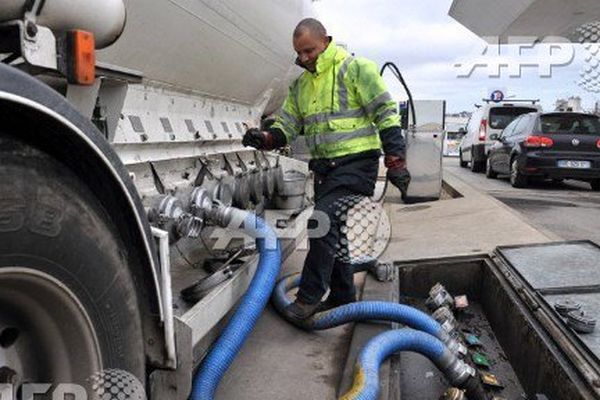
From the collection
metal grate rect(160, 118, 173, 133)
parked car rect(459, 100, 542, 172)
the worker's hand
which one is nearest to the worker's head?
the worker's hand

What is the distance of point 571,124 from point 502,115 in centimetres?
470

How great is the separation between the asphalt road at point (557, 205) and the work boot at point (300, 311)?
3.25 meters

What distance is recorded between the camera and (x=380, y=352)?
2611 millimetres

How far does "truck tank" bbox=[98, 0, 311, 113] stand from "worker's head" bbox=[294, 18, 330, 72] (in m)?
0.44

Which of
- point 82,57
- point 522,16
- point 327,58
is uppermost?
point 522,16

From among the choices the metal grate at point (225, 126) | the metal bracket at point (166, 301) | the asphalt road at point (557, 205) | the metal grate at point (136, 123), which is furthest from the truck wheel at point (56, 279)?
the asphalt road at point (557, 205)

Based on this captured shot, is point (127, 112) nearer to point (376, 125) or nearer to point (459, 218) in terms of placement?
point (376, 125)

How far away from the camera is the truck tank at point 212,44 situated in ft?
8.75

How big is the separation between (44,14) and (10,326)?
74 centimetres

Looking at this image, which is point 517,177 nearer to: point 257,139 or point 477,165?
point 477,165

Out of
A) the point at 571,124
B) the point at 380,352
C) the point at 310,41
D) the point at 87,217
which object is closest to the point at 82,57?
Result: the point at 87,217

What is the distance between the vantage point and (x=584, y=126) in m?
10.9

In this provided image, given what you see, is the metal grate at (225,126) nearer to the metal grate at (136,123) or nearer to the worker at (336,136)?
the worker at (336,136)

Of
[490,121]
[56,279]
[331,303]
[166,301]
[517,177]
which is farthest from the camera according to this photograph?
[490,121]
